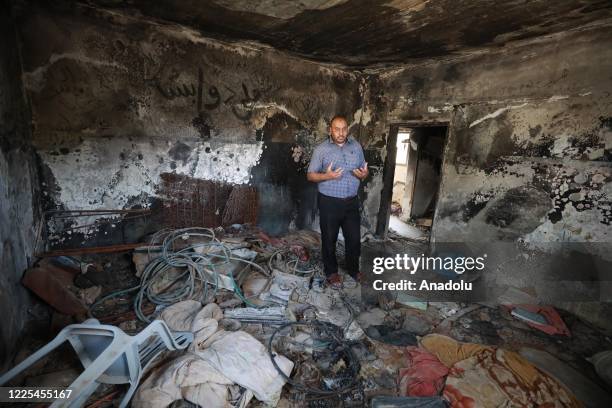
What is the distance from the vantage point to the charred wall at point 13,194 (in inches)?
87.7

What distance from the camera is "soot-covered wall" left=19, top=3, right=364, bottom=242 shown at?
300 cm

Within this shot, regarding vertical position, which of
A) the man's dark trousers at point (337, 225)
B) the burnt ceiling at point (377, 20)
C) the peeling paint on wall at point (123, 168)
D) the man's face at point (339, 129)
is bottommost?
the man's dark trousers at point (337, 225)

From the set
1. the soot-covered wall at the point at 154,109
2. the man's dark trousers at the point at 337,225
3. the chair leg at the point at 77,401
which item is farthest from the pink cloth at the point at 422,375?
the soot-covered wall at the point at 154,109

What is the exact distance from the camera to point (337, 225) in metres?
3.53

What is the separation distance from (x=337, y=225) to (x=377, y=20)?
7.22 ft

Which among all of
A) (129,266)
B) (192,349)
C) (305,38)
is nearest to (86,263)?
(129,266)

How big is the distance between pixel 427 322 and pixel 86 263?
148 inches

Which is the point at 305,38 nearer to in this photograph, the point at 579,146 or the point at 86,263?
the point at 579,146

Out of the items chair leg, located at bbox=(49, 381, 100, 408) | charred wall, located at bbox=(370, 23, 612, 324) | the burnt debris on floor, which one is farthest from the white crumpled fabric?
charred wall, located at bbox=(370, 23, 612, 324)

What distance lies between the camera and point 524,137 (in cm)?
355

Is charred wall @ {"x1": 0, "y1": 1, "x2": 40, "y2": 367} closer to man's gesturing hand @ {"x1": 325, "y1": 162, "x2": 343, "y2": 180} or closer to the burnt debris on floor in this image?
the burnt debris on floor

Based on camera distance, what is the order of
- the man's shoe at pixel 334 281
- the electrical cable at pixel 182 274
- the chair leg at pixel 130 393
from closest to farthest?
1. the chair leg at pixel 130 393
2. the electrical cable at pixel 182 274
3. the man's shoe at pixel 334 281

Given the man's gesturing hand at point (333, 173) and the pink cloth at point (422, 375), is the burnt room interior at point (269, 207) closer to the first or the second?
the pink cloth at point (422, 375)

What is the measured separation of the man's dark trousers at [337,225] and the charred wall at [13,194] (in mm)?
2800
